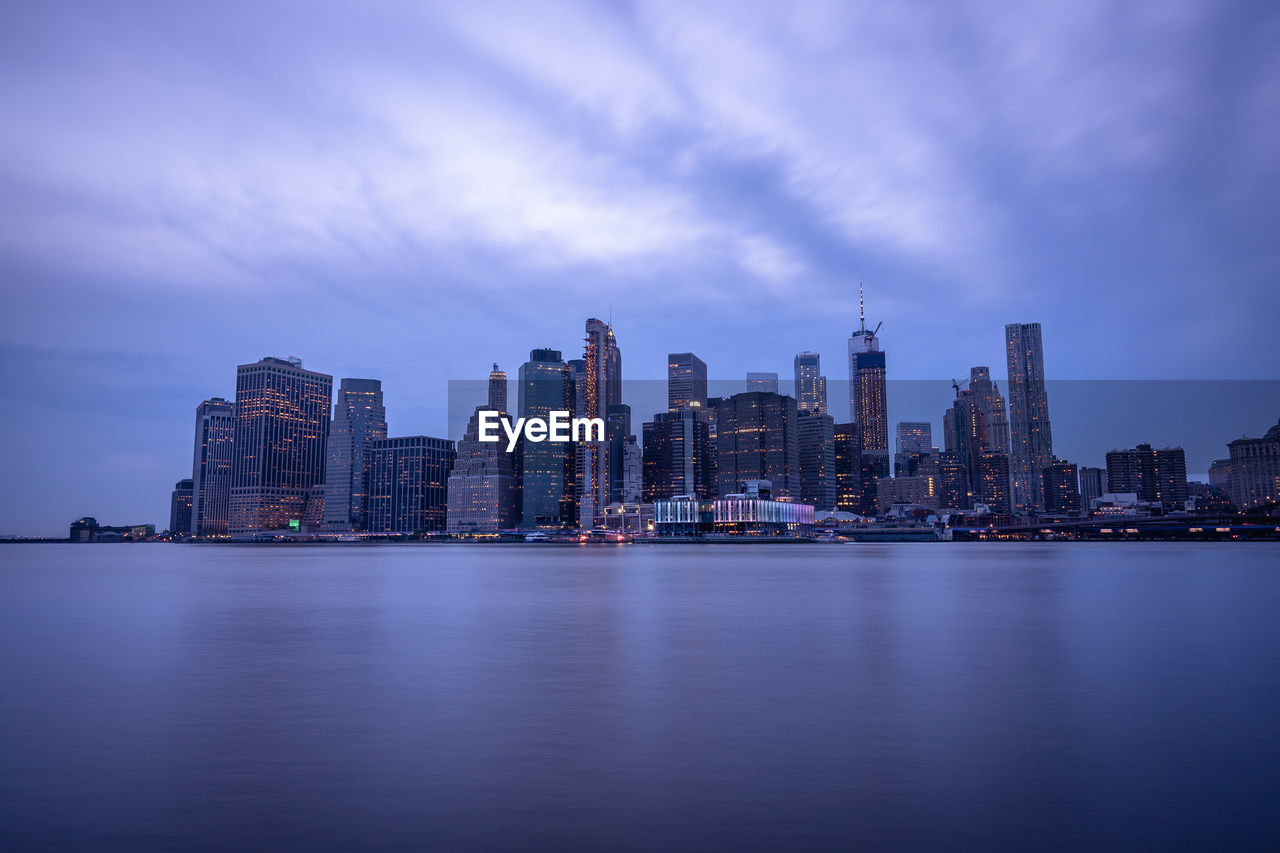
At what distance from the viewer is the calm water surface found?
31.7 ft

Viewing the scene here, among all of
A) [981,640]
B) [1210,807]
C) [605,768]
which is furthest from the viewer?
[981,640]

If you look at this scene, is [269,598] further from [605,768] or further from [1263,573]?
[1263,573]

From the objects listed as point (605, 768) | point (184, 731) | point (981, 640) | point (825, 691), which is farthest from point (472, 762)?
point (981, 640)

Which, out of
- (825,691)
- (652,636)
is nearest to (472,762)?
(825,691)

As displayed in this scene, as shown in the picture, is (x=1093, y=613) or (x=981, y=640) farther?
(x=1093, y=613)

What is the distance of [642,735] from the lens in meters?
14.4

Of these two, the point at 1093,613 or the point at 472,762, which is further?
the point at 1093,613

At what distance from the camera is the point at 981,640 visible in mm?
27109

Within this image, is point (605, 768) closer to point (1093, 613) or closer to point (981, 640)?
point (981, 640)

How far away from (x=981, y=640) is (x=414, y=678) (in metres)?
18.2

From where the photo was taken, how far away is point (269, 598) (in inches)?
1880

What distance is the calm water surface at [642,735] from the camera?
31.7ft

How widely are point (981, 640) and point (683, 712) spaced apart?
15.1 metres

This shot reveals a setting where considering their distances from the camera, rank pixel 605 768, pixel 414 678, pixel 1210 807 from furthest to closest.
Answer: pixel 414 678
pixel 605 768
pixel 1210 807
